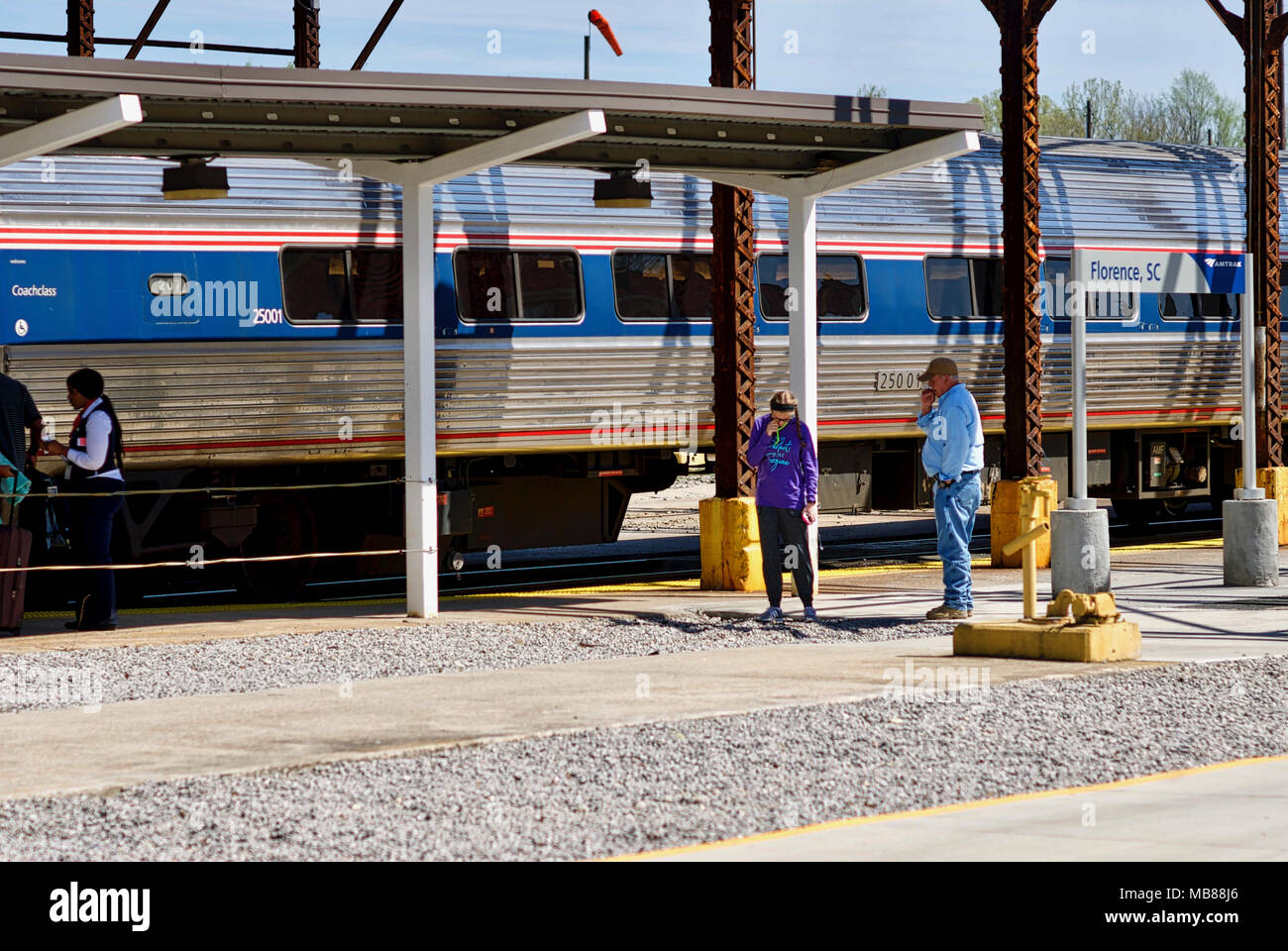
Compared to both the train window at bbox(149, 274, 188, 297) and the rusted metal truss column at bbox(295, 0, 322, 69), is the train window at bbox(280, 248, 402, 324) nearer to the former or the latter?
the train window at bbox(149, 274, 188, 297)

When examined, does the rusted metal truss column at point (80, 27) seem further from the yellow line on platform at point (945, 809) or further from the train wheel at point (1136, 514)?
the yellow line on platform at point (945, 809)

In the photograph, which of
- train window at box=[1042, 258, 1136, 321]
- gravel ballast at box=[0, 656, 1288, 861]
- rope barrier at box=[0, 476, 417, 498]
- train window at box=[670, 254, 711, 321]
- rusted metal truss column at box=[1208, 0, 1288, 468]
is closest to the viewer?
gravel ballast at box=[0, 656, 1288, 861]

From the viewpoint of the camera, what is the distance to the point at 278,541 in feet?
49.6

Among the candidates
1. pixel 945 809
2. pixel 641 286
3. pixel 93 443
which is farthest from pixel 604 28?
pixel 945 809

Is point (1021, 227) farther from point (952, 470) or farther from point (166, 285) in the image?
point (166, 285)

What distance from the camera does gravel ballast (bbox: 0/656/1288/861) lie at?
6637 mm

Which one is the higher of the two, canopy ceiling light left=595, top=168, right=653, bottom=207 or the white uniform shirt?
canopy ceiling light left=595, top=168, right=653, bottom=207

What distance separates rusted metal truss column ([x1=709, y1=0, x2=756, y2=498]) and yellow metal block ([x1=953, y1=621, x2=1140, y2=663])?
424cm

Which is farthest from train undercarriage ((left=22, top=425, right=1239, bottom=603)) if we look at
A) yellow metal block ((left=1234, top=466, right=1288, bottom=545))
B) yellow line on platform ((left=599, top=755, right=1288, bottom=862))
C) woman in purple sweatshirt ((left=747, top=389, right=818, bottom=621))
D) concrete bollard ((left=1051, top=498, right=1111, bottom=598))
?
yellow line on platform ((left=599, top=755, right=1288, bottom=862))

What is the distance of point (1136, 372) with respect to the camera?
19.7 m

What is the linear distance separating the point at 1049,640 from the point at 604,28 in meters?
7.76

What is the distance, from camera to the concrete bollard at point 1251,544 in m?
14.6

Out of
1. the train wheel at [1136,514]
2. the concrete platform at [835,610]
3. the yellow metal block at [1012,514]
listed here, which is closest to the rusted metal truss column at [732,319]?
the concrete platform at [835,610]
